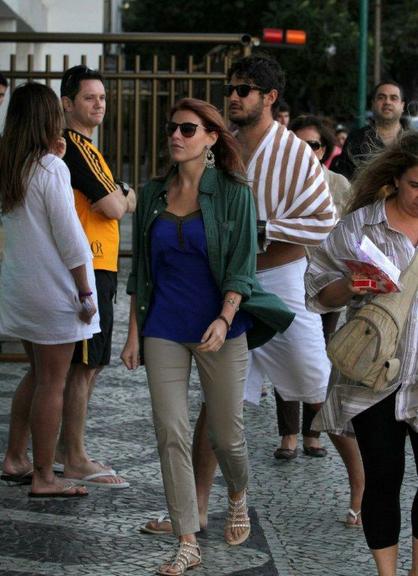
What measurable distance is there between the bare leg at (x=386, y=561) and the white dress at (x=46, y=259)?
189 centimetres

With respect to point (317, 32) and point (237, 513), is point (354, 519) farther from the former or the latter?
point (317, 32)

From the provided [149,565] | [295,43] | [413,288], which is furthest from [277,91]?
[295,43]

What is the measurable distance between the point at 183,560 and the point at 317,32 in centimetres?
3466

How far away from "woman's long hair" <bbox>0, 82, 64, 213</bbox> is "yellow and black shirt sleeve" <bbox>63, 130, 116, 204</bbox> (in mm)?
338

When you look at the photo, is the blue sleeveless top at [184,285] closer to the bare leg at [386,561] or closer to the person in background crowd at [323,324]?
the bare leg at [386,561]

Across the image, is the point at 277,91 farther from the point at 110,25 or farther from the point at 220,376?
the point at 110,25

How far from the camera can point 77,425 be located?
22.2 ft

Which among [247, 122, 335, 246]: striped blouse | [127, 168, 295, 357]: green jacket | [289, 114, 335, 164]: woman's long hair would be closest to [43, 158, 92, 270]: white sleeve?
[127, 168, 295, 357]: green jacket

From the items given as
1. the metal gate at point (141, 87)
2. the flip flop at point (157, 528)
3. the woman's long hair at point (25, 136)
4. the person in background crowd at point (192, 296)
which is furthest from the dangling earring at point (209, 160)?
the metal gate at point (141, 87)

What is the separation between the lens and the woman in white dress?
241 inches

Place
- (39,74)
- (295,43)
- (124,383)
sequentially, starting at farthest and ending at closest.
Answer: (295,43) < (39,74) < (124,383)

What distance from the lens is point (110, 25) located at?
1394 inches

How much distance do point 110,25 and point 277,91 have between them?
97.2 feet

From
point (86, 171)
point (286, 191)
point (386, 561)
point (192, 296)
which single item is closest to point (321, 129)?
point (286, 191)
